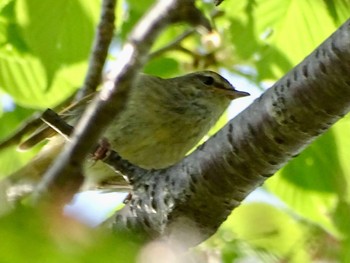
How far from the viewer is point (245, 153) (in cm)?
158

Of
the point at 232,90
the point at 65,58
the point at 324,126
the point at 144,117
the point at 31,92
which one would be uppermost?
the point at 324,126

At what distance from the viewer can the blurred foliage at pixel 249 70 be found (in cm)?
256

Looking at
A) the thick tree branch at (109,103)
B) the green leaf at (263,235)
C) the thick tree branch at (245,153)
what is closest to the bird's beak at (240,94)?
the green leaf at (263,235)

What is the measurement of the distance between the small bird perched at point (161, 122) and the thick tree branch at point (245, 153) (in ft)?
4.27

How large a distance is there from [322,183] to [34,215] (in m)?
2.50

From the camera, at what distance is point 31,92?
3068 mm

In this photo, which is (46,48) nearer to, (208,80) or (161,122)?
(161,122)

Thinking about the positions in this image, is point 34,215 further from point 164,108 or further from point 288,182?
point 164,108

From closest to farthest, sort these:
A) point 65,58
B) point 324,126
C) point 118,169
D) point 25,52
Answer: point 324,126 → point 118,169 → point 65,58 → point 25,52

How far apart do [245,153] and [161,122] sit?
193 cm

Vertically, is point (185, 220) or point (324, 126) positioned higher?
point (324, 126)

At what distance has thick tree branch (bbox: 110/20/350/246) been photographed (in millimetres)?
1449

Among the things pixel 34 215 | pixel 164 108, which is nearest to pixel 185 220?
pixel 34 215

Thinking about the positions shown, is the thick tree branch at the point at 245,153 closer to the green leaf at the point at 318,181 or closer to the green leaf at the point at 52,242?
the green leaf at the point at 52,242
